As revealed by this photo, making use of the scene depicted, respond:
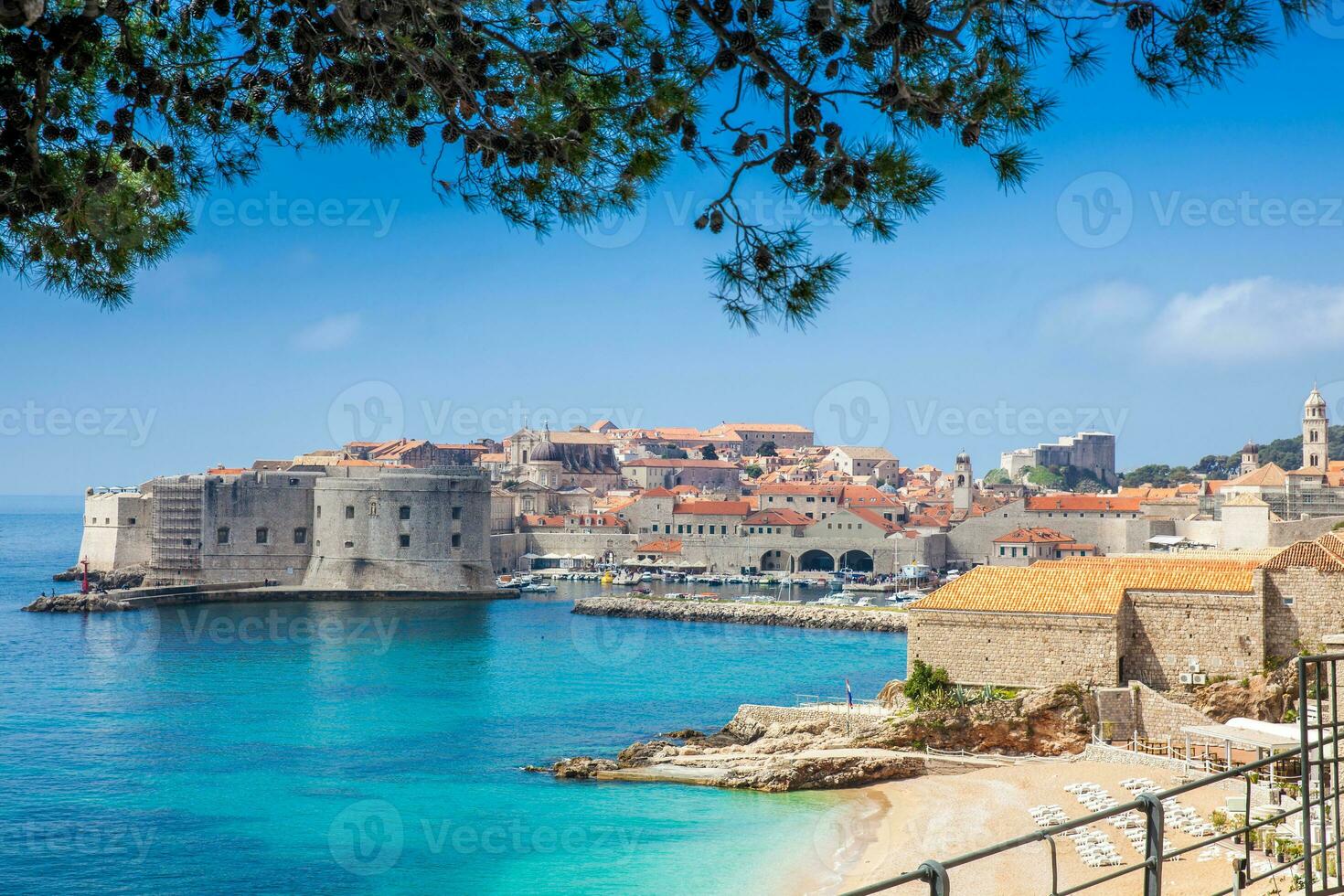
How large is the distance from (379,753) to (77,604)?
1008 inches

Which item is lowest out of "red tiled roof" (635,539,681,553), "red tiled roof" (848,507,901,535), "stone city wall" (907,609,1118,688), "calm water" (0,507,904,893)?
"calm water" (0,507,904,893)

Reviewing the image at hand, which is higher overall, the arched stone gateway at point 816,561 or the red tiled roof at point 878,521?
the red tiled roof at point 878,521

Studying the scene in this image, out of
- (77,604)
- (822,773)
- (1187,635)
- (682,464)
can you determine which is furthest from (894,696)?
(682,464)

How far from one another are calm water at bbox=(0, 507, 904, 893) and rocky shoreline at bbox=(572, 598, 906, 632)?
56.4 inches

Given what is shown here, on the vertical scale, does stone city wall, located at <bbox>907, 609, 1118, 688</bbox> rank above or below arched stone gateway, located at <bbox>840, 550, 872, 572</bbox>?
below

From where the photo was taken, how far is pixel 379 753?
19562mm

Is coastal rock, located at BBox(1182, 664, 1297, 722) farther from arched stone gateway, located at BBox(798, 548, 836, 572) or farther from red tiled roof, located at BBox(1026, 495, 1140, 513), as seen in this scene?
red tiled roof, located at BBox(1026, 495, 1140, 513)

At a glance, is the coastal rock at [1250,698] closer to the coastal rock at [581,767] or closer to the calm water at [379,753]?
the calm water at [379,753]

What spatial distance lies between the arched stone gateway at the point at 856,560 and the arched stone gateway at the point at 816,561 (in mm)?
462

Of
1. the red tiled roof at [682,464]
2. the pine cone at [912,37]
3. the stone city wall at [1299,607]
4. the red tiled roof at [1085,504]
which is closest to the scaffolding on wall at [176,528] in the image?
the red tiled roof at [1085,504]

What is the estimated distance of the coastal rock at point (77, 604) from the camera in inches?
1601

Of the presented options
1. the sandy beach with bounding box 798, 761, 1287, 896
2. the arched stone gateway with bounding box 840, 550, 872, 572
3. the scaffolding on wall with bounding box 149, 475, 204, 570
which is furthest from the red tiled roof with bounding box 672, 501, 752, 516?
the sandy beach with bounding box 798, 761, 1287, 896

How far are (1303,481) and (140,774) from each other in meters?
44.5

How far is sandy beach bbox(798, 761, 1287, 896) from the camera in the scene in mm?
11039
